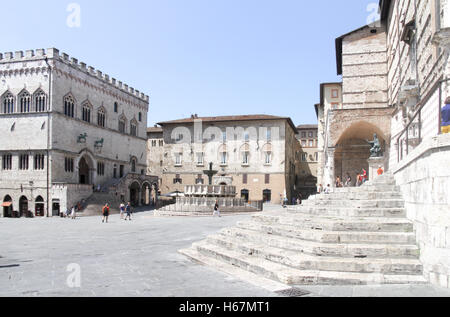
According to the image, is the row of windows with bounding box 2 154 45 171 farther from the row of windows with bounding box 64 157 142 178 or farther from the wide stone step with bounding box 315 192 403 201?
the wide stone step with bounding box 315 192 403 201

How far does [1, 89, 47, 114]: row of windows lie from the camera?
3669cm

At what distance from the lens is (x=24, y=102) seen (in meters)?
37.1

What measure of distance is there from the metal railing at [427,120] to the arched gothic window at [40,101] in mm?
34462

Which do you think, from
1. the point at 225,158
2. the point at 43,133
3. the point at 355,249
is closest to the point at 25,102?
the point at 43,133

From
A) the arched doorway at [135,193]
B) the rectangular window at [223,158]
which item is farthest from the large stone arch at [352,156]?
the arched doorway at [135,193]

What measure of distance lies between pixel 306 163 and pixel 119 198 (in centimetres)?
3776

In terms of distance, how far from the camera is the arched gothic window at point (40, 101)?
120 feet

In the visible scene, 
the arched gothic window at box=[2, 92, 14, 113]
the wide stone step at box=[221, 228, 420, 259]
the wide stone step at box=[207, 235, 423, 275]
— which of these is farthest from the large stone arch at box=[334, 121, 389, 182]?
the arched gothic window at box=[2, 92, 14, 113]

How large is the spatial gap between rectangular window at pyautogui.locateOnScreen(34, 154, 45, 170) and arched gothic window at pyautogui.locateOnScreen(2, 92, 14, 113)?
5.36m

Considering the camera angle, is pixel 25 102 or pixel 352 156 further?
pixel 25 102

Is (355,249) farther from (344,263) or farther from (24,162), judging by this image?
(24,162)

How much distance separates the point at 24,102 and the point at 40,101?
5.81 ft
